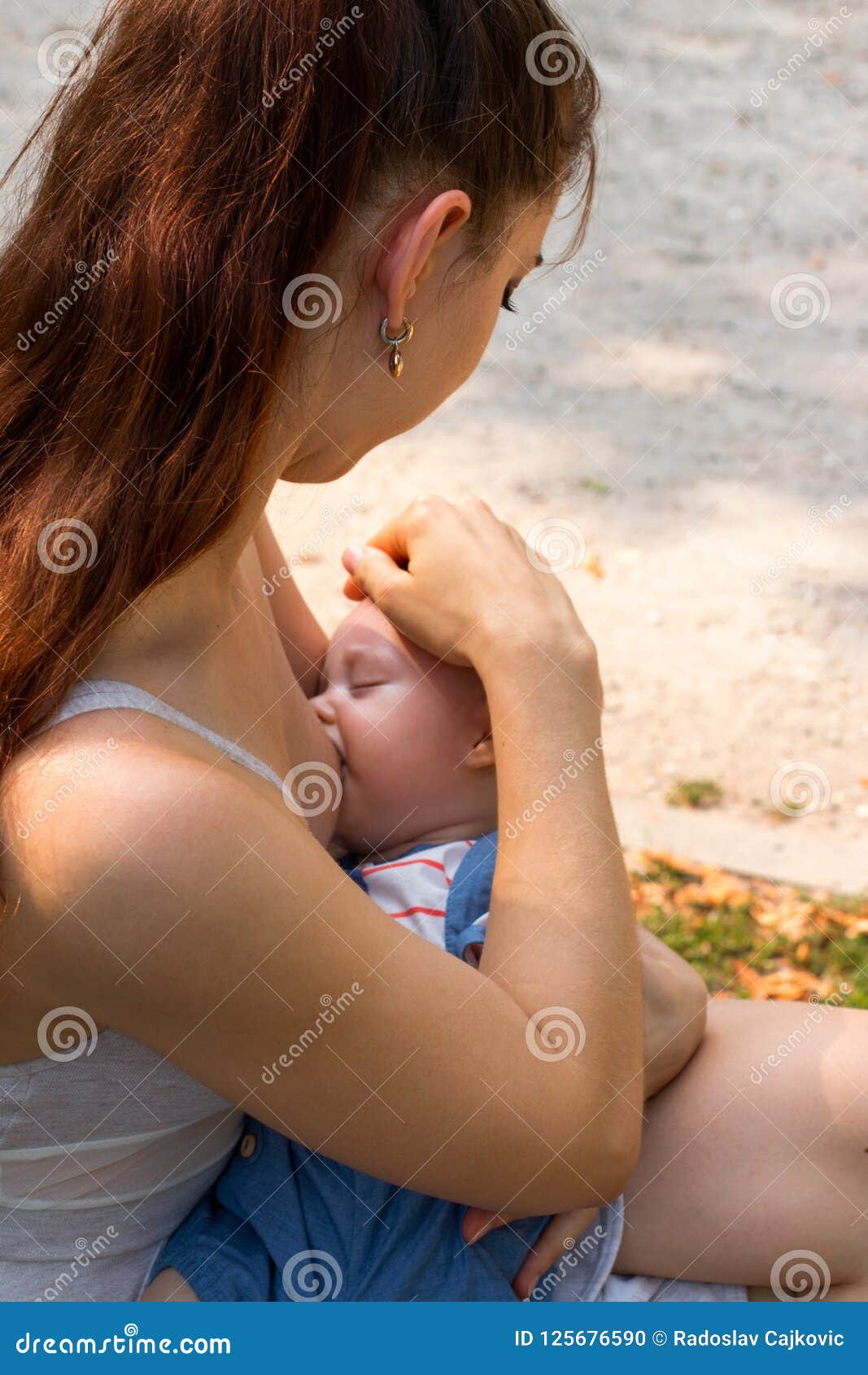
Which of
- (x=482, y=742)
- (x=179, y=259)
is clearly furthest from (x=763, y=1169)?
(x=179, y=259)

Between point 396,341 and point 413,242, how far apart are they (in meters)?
0.15

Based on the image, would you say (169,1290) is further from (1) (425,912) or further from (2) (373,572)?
(2) (373,572)

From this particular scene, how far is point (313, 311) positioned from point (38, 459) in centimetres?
34

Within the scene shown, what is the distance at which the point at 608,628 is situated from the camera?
386cm

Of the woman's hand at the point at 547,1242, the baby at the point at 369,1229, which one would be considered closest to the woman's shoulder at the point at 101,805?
the baby at the point at 369,1229

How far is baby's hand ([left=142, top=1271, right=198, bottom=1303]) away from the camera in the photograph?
1.57 m

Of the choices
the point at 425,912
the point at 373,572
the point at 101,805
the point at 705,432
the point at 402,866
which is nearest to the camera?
the point at 101,805

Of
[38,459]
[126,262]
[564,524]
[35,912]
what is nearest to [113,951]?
[35,912]

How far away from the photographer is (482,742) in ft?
7.15

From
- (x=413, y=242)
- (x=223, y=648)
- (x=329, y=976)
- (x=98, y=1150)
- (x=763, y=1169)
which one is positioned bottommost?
(x=763, y=1169)

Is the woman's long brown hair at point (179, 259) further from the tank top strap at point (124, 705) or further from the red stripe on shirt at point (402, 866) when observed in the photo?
the red stripe on shirt at point (402, 866)

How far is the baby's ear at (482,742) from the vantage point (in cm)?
215

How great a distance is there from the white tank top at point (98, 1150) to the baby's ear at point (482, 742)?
58 cm

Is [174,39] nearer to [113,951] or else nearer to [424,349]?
[424,349]
